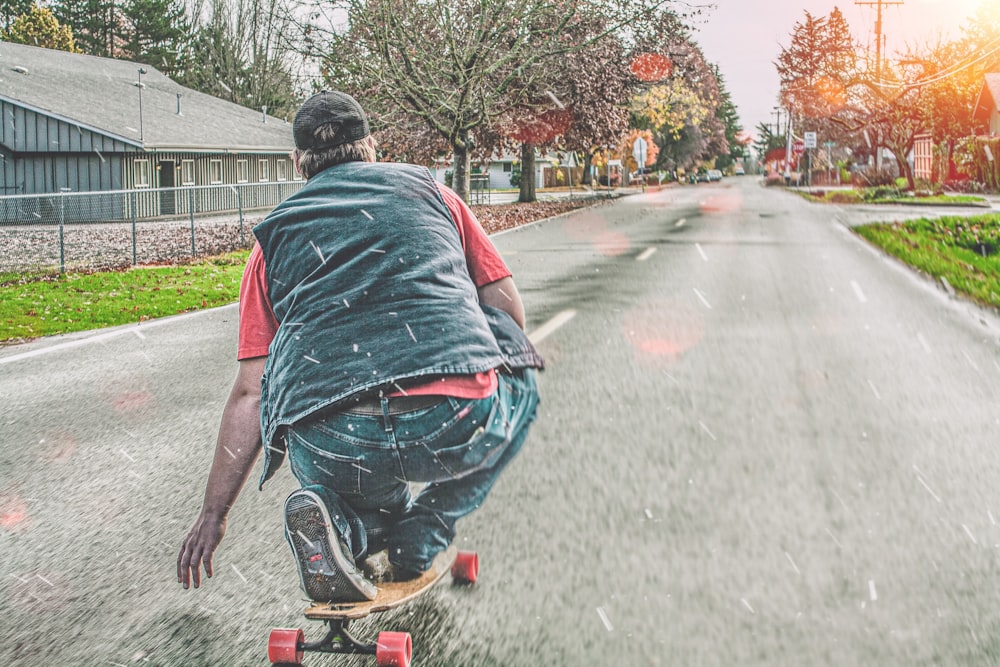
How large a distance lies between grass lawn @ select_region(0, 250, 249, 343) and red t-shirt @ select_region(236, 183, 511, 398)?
26.2 ft

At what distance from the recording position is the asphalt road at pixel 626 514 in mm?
3160

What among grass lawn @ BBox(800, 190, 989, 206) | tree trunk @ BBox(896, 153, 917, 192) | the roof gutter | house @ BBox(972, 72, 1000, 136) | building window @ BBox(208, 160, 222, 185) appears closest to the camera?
the roof gutter

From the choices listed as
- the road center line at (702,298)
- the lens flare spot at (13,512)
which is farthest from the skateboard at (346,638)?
the road center line at (702,298)

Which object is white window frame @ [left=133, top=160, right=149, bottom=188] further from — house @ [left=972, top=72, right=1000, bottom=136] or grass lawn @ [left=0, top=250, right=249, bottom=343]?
house @ [left=972, top=72, right=1000, bottom=136]

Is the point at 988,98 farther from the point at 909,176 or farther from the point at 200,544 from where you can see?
the point at 200,544

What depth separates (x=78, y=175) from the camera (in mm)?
32875

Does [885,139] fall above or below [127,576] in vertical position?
above

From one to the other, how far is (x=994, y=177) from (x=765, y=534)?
41.8m

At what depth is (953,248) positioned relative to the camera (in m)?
17.1

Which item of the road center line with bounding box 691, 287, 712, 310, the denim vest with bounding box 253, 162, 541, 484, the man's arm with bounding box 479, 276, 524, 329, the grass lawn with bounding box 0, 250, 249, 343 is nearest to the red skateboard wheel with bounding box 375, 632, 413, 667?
the denim vest with bounding box 253, 162, 541, 484

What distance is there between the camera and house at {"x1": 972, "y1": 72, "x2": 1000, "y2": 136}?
163 ft

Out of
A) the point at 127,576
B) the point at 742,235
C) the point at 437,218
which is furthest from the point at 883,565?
the point at 742,235

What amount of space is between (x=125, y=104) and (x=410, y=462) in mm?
38071

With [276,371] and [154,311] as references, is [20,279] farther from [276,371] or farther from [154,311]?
[276,371]
